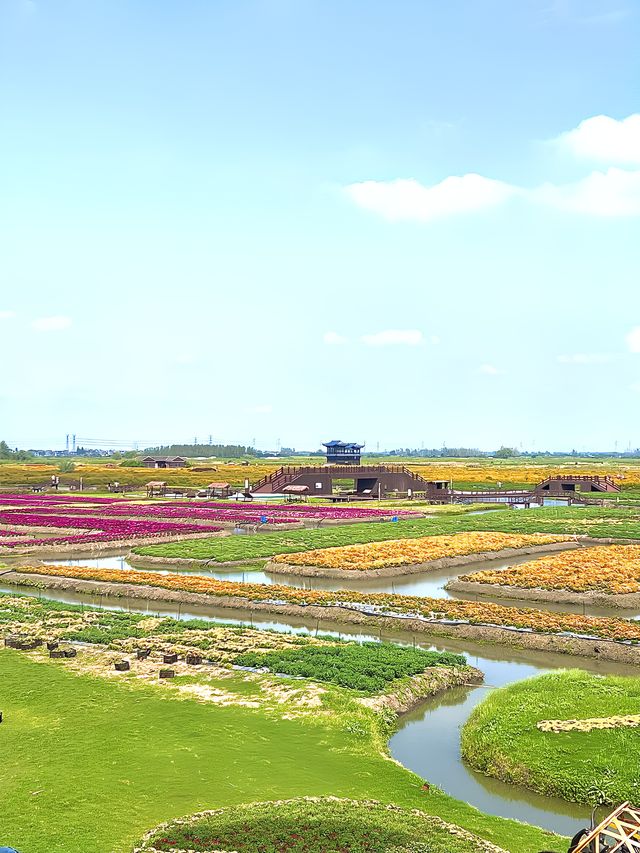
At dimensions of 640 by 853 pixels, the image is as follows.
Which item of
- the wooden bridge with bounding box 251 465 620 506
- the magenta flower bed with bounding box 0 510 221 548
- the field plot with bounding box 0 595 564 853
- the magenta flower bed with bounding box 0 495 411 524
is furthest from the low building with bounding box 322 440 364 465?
the field plot with bounding box 0 595 564 853

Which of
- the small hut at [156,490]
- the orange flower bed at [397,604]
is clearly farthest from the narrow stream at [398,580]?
the small hut at [156,490]

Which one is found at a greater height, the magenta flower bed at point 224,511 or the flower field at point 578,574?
the magenta flower bed at point 224,511

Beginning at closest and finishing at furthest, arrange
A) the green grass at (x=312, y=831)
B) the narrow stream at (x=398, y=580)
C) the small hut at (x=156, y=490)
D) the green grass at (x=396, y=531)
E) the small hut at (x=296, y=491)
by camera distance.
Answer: the green grass at (x=312, y=831), the narrow stream at (x=398, y=580), the green grass at (x=396, y=531), the small hut at (x=296, y=491), the small hut at (x=156, y=490)

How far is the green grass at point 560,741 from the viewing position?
16.3 metres

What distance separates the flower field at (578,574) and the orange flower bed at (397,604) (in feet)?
14.6

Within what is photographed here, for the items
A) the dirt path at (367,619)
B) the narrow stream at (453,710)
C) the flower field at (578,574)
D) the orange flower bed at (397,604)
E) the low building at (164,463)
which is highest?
the low building at (164,463)

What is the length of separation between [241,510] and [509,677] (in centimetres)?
5761

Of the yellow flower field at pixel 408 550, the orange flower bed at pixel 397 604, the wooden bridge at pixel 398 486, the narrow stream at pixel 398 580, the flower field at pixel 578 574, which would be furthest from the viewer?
the wooden bridge at pixel 398 486

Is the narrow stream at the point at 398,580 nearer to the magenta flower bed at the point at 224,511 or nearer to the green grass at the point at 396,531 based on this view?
the green grass at the point at 396,531

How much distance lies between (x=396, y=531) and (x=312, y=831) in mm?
47253

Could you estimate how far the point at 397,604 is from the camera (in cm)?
3497

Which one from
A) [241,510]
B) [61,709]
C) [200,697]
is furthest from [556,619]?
[241,510]

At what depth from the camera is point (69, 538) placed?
5625 centimetres

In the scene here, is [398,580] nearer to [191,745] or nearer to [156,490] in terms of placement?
[191,745]
